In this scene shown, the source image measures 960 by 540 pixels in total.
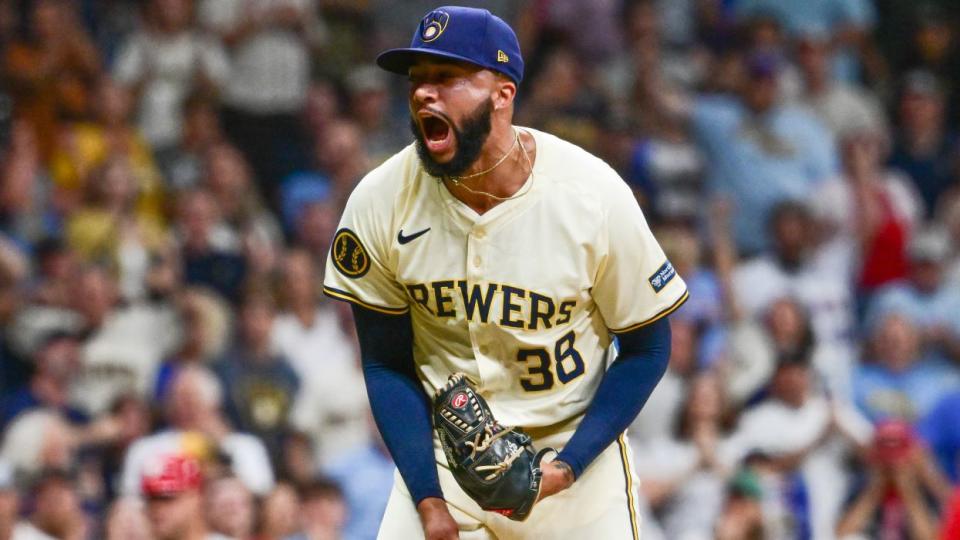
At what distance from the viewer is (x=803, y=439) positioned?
27.3 feet

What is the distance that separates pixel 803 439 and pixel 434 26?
520cm

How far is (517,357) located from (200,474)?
10.2ft

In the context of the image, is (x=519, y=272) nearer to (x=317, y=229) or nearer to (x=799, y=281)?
(x=317, y=229)

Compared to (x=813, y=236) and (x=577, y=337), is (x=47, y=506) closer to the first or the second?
(x=577, y=337)

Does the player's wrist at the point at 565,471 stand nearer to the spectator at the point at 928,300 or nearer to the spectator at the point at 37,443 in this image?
the spectator at the point at 37,443

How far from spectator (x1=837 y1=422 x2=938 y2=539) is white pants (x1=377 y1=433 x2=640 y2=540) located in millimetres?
4424

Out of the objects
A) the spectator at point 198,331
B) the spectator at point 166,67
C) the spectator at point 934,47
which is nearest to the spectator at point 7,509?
the spectator at point 198,331

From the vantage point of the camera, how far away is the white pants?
12.7 ft

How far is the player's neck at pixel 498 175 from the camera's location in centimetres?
383

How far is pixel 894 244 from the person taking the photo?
1000cm

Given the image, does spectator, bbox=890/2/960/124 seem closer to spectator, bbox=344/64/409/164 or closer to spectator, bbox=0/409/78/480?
spectator, bbox=344/64/409/164

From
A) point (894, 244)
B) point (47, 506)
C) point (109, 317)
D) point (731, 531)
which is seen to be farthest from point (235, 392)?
point (894, 244)

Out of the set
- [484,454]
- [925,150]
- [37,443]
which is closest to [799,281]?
[925,150]

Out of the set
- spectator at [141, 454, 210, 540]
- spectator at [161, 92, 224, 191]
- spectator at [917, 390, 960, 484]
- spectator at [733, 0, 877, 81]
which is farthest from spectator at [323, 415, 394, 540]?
spectator at [733, 0, 877, 81]
